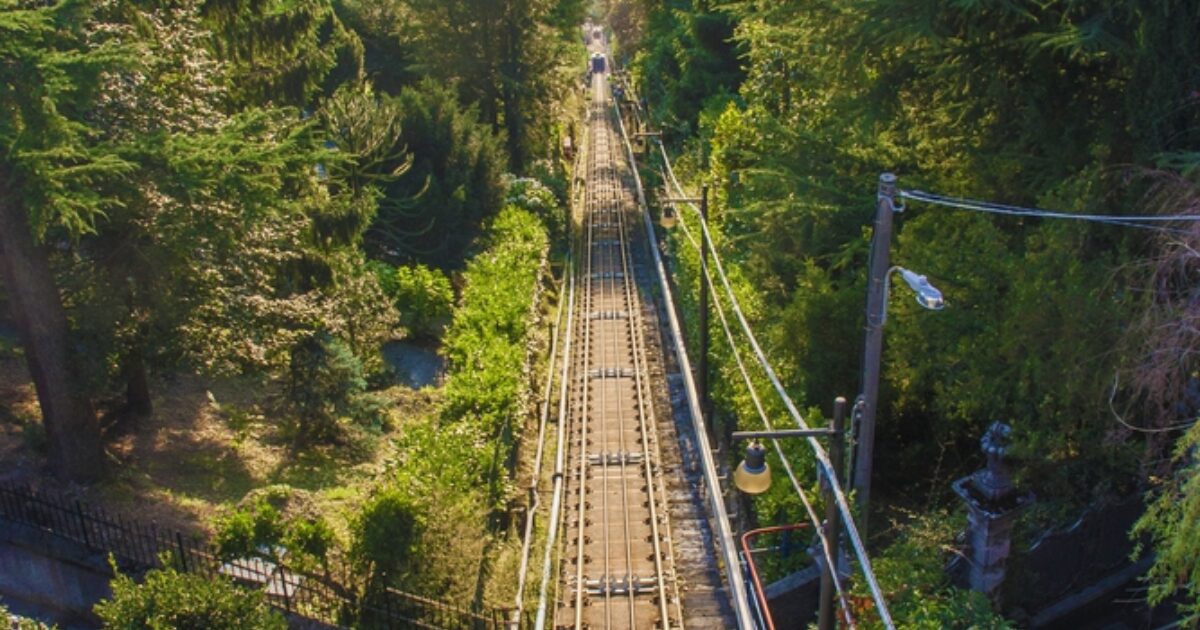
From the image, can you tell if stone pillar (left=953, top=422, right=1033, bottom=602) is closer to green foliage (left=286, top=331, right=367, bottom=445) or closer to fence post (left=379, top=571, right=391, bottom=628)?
fence post (left=379, top=571, right=391, bottom=628)

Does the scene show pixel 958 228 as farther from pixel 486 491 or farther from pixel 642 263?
pixel 642 263

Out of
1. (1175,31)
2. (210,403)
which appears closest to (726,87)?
(210,403)

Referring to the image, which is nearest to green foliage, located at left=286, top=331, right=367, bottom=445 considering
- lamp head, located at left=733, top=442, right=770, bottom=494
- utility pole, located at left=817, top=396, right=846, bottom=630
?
lamp head, located at left=733, top=442, right=770, bottom=494

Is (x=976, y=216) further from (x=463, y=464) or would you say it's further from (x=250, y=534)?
(x=250, y=534)

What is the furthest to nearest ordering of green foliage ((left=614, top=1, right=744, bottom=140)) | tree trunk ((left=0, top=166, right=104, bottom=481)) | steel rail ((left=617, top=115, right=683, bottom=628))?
green foliage ((left=614, top=1, right=744, bottom=140)), steel rail ((left=617, top=115, right=683, bottom=628)), tree trunk ((left=0, top=166, right=104, bottom=481))

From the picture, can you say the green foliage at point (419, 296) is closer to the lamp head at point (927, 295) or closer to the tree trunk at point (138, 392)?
the tree trunk at point (138, 392)
